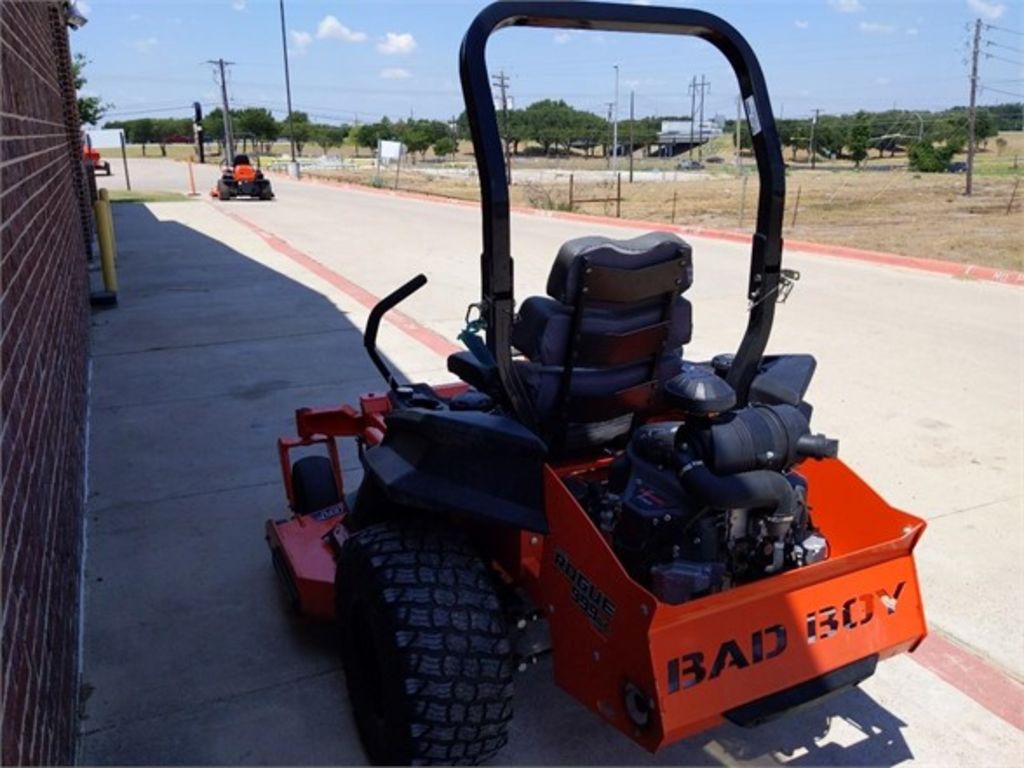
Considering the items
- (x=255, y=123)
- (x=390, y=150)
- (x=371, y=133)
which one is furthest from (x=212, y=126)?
(x=390, y=150)

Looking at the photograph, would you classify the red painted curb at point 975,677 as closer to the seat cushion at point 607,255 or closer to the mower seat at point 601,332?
the mower seat at point 601,332

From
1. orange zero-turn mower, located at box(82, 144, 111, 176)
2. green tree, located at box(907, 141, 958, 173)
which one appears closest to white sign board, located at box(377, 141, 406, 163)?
orange zero-turn mower, located at box(82, 144, 111, 176)

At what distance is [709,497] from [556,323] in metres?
0.58

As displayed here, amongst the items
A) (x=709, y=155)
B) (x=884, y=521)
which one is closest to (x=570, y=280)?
(x=884, y=521)

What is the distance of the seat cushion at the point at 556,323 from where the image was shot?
2158mm

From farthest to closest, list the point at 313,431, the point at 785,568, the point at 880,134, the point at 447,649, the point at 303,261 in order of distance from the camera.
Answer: the point at 880,134
the point at 303,261
the point at 313,431
the point at 785,568
the point at 447,649

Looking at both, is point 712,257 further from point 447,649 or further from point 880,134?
point 880,134

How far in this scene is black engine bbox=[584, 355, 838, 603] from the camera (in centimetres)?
200

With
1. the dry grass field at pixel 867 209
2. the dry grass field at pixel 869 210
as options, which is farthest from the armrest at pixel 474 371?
the dry grass field at pixel 869 210

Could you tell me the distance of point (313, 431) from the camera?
3.62m

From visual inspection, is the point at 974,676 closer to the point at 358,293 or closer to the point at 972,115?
the point at 358,293

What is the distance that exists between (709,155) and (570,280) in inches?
3334

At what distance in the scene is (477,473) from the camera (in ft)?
7.25

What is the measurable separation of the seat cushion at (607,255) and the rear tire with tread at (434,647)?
2.47ft
